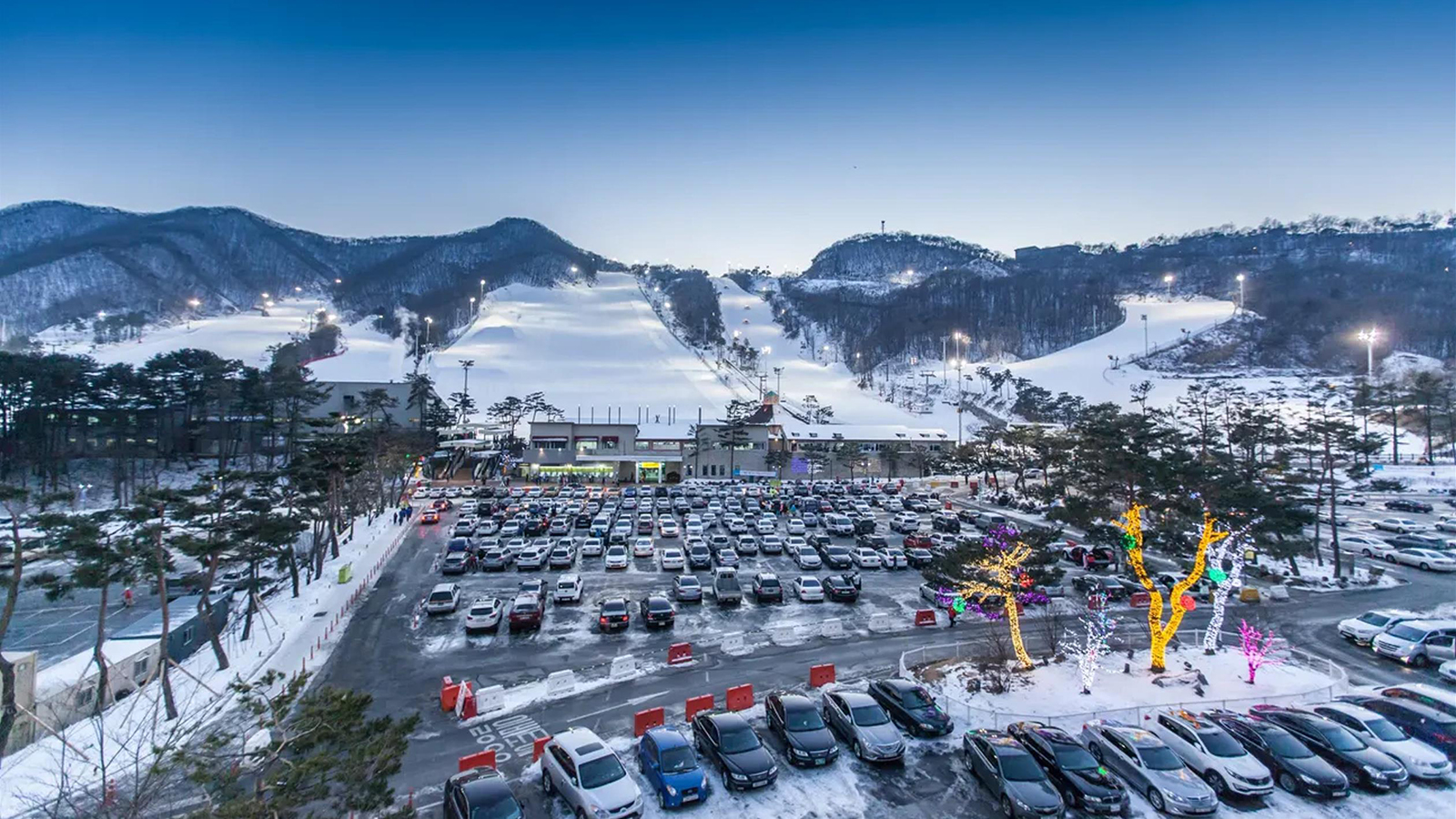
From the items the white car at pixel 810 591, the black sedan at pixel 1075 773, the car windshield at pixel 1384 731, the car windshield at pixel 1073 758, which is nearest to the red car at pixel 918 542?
the white car at pixel 810 591

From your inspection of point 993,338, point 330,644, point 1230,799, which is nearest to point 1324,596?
point 1230,799

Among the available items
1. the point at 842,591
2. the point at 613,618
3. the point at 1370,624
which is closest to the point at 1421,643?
the point at 1370,624

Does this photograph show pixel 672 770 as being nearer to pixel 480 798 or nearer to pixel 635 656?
pixel 480 798

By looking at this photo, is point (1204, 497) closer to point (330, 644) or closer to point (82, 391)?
point (330, 644)

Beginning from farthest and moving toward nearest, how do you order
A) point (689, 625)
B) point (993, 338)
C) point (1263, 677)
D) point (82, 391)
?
point (993, 338) → point (82, 391) → point (689, 625) → point (1263, 677)

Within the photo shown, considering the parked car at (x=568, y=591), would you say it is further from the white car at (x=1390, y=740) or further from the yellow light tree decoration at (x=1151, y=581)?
the white car at (x=1390, y=740)

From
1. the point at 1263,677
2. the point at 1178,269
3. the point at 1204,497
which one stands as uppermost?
the point at 1178,269
